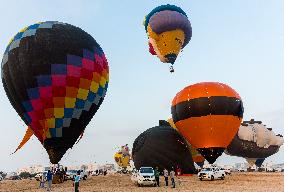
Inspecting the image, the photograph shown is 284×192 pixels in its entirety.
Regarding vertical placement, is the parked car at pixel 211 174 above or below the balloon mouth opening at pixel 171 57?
below

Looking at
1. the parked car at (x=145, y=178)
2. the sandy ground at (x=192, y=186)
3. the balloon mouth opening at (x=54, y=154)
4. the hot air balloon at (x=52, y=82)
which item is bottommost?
the sandy ground at (x=192, y=186)

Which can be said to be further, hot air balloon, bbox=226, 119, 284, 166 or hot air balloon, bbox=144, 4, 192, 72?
hot air balloon, bbox=226, 119, 284, 166

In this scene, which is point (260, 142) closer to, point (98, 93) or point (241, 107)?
point (241, 107)

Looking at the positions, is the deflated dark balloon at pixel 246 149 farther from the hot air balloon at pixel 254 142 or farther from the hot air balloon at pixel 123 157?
the hot air balloon at pixel 123 157

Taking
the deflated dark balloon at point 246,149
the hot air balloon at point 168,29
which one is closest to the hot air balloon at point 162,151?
the hot air balloon at point 168,29

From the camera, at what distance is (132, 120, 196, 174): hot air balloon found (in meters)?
33.8

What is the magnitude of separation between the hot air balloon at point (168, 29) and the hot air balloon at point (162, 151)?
8.98 meters

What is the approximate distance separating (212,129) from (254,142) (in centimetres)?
2653

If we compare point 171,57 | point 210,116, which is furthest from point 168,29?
point 210,116

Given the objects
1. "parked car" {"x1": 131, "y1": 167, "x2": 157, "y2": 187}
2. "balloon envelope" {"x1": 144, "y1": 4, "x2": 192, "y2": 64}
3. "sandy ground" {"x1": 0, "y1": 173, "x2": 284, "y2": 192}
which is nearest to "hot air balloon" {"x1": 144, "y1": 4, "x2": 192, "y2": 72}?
"balloon envelope" {"x1": 144, "y1": 4, "x2": 192, "y2": 64}

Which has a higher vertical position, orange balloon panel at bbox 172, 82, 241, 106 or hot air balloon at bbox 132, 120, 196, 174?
orange balloon panel at bbox 172, 82, 241, 106

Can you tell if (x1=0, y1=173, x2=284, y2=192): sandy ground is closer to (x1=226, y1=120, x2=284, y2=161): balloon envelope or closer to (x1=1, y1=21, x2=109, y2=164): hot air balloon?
(x1=1, y1=21, x2=109, y2=164): hot air balloon

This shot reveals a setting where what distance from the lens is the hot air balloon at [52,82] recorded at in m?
25.2

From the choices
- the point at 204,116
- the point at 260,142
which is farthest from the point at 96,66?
the point at 260,142
